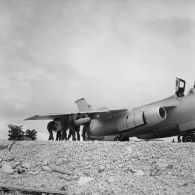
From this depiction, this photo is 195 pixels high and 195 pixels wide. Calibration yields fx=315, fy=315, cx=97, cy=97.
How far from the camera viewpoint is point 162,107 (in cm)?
1472

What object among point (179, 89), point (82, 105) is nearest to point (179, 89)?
point (179, 89)

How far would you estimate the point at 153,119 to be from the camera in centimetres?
1445

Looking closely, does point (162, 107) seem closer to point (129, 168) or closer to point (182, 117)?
point (182, 117)

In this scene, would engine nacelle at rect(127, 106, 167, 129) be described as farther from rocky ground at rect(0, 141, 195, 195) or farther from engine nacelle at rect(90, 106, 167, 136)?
rocky ground at rect(0, 141, 195, 195)

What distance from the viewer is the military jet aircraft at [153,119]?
1420 centimetres

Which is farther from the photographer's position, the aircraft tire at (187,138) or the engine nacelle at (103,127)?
the engine nacelle at (103,127)

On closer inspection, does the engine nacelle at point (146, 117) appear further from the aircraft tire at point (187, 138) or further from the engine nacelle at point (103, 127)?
the engine nacelle at point (103, 127)

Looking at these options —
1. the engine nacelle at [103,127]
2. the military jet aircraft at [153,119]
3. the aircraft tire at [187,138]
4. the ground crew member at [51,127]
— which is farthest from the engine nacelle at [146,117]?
the ground crew member at [51,127]

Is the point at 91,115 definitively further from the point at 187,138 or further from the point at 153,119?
the point at 187,138

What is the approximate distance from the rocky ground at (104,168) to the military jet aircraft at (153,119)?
447cm

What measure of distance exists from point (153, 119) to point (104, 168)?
612cm

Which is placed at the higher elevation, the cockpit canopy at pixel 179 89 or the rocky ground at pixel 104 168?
the cockpit canopy at pixel 179 89

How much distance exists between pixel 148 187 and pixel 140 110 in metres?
8.19

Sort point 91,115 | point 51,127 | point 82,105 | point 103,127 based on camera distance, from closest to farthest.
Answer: point 51,127 → point 103,127 → point 91,115 → point 82,105
